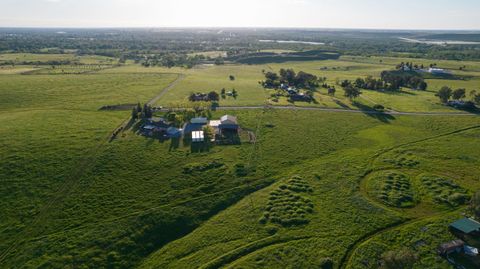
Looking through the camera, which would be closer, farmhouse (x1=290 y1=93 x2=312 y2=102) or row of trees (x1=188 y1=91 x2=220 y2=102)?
row of trees (x1=188 y1=91 x2=220 y2=102)

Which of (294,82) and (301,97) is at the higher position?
(294,82)

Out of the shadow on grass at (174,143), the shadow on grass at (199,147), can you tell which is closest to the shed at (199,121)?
the shadow on grass at (174,143)

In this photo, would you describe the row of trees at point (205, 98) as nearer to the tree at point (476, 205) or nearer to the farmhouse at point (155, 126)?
the farmhouse at point (155, 126)

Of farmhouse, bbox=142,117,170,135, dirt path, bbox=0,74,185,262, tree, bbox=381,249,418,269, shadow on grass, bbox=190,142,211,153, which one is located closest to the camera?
tree, bbox=381,249,418,269

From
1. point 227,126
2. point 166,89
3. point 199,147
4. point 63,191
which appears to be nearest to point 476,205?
point 199,147

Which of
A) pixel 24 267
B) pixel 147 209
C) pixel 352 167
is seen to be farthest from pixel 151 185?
pixel 352 167

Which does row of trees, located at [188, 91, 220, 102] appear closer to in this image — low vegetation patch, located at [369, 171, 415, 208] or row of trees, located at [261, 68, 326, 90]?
A: row of trees, located at [261, 68, 326, 90]

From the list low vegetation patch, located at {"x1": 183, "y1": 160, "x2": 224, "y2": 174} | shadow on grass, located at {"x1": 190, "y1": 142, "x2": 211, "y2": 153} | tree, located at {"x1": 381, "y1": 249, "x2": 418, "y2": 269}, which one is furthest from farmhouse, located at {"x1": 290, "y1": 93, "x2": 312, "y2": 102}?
tree, located at {"x1": 381, "y1": 249, "x2": 418, "y2": 269}

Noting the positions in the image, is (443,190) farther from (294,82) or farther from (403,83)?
(403,83)
